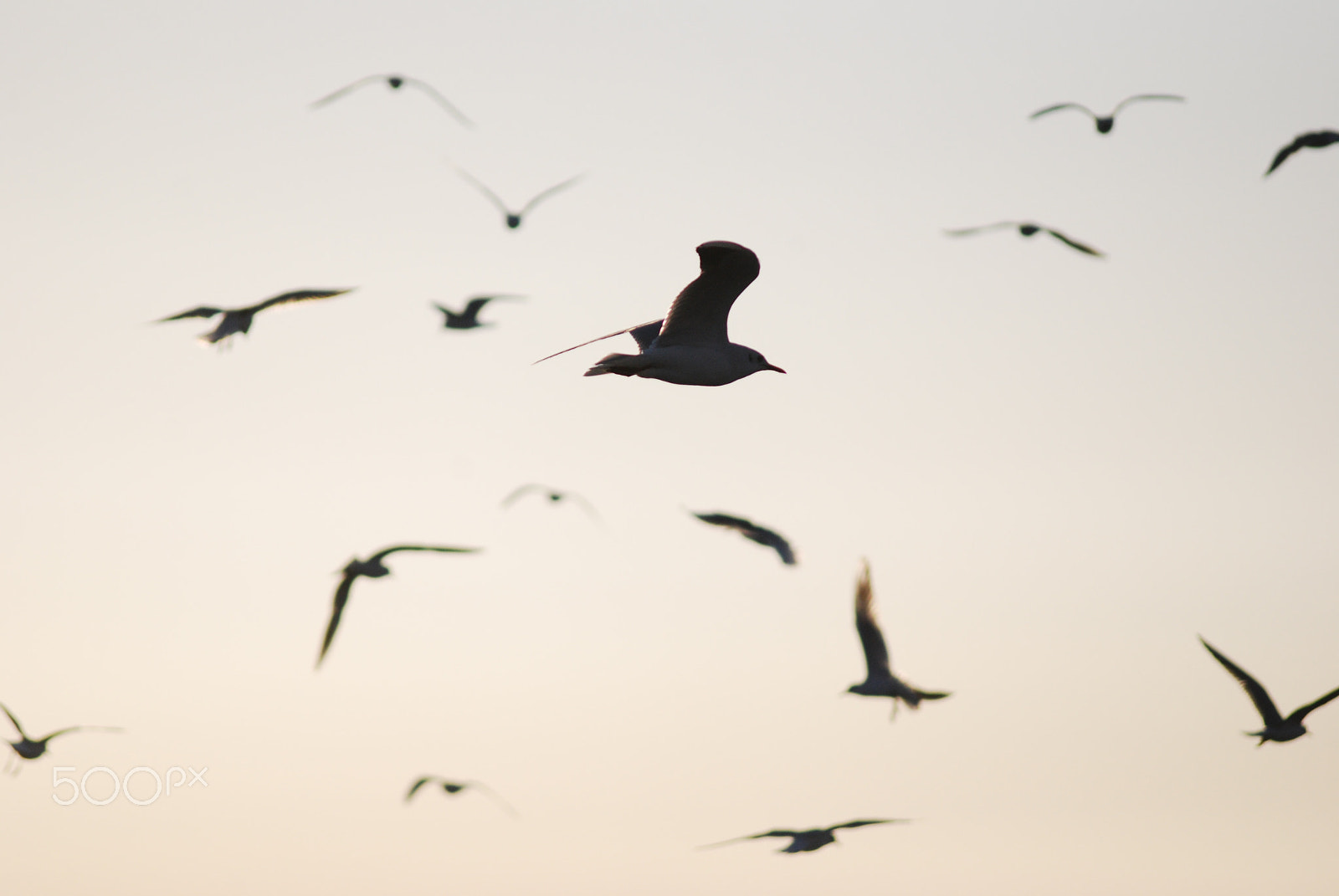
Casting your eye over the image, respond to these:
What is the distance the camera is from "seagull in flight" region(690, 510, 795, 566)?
99.5 feet

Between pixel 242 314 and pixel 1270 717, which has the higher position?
pixel 242 314

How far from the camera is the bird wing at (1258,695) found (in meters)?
28.7

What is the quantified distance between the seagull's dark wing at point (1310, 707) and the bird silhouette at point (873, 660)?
6.55 m

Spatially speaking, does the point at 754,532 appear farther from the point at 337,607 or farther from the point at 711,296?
the point at 711,296

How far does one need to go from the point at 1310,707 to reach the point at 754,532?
10071 mm

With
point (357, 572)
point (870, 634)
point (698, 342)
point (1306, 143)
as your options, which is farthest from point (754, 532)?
point (1306, 143)

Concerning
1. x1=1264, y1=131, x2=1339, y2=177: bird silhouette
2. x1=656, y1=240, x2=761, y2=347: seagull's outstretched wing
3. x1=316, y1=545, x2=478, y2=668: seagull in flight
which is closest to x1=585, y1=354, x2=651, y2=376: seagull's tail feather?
x1=656, y1=240, x2=761, y2=347: seagull's outstretched wing

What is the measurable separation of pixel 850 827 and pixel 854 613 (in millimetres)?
3816

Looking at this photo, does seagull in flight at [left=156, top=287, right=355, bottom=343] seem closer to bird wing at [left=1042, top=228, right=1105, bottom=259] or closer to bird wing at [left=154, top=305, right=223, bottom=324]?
bird wing at [left=154, top=305, right=223, bottom=324]

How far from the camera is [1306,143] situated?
33.4 meters

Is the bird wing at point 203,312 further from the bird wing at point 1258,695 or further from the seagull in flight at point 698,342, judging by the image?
the bird wing at point 1258,695

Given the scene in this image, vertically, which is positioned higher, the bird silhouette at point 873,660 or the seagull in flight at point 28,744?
the bird silhouette at point 873,660

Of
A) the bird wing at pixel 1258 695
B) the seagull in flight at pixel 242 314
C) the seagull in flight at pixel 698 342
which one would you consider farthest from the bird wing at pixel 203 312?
the bird wing at pixel 1258 695

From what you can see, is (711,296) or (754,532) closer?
(711,296)
